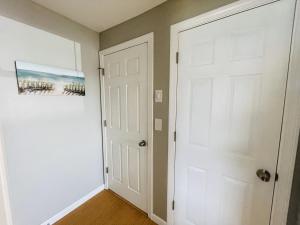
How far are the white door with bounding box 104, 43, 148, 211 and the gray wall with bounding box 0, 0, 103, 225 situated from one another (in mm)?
236

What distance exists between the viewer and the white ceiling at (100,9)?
138 cm

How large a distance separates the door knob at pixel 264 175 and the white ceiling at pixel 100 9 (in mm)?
1631

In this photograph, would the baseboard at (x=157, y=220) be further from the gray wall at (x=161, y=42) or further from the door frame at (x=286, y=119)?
the door frame at (x=286, y=119)

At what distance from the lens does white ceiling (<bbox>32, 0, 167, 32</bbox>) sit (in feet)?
4.52

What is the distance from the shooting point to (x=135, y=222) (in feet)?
5.48

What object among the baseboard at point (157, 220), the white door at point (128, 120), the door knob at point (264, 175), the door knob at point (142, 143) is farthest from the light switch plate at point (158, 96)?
the baseboard at point (157, 220)

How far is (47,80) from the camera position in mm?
1481

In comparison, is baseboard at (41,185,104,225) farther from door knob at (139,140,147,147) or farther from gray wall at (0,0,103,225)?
door knob at (139,140,147,147)

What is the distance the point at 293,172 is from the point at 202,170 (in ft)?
1.93

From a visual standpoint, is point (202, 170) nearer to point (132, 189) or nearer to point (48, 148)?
point (132, 189)

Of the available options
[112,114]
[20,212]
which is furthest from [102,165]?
[20,212]

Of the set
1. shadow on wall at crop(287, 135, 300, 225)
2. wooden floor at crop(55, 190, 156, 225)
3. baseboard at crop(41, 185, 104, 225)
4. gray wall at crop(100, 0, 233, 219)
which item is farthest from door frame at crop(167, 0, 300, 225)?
baseboard at crop(41, 185, 104, 225)

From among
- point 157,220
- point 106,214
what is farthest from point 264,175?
point 106,214

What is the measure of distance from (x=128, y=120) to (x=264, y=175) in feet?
4.54
